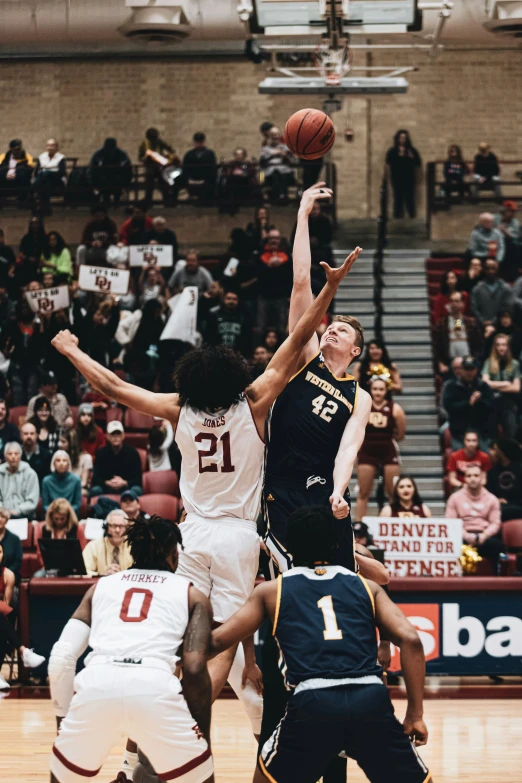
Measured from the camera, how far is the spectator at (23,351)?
52.5 ft

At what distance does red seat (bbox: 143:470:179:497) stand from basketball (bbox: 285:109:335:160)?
7048 millimetres

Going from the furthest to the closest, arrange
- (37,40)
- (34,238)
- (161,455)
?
(37,40), (34,238), (161,455)

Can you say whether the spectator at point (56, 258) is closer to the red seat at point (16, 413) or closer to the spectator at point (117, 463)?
the red seat at point (16, 413)

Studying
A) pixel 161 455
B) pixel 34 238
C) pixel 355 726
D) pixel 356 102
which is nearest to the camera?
pixel 355 726

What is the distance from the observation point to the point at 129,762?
6133mm

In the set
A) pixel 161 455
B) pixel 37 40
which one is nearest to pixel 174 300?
pixel 161 455

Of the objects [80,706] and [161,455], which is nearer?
[80,706]

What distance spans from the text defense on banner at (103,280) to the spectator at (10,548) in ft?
18.2

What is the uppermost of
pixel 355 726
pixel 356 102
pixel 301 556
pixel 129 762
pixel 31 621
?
pixel 356 102

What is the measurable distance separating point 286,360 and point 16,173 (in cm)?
1516

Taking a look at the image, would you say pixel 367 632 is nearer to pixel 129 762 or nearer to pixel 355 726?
pixel 355 726

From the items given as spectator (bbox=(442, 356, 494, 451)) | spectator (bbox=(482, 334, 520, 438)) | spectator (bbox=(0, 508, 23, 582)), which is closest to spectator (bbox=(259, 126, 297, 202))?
spectator (bbox=(482, 334, 520, 438))

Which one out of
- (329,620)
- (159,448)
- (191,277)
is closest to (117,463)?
(159,448)

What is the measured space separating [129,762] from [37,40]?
1610cm
